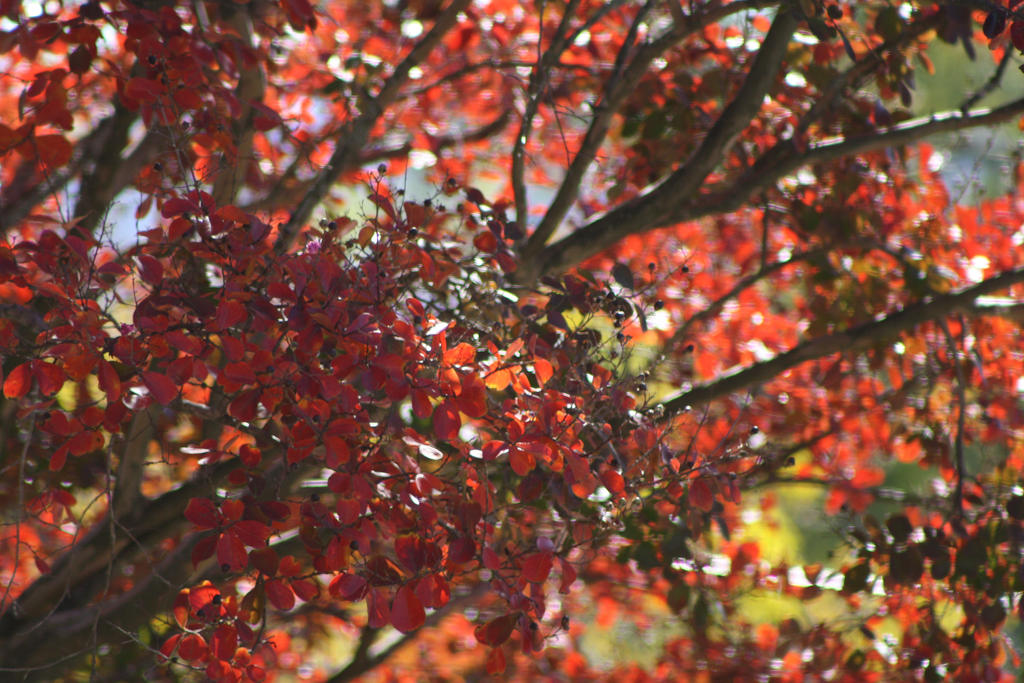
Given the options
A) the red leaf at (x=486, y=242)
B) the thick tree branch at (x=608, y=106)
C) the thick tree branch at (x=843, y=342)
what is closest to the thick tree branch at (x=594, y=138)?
the thick tree branch at (x=608, y=106)

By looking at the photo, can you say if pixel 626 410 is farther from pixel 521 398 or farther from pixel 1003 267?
pixel 1003 267

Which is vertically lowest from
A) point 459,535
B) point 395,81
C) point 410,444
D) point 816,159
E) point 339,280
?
point 459,535

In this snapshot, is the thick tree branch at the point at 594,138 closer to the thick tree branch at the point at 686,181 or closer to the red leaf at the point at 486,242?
the thick tree branch at the point at 686,181

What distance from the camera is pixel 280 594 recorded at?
166cm

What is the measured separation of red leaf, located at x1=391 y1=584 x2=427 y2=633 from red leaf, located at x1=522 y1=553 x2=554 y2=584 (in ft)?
0.63

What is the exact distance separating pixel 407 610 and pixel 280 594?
0.28m

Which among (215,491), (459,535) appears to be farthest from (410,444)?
(215,491)

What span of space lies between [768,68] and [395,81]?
3.42ft

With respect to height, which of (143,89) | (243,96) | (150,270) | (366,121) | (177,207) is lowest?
(150,270)

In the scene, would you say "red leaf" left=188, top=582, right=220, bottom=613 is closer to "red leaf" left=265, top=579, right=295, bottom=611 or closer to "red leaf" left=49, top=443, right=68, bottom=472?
"red leaf" left=265, top=579, right=295, bottom=611

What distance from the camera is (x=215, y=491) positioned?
1996 millimetres

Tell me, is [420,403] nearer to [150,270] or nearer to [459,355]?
[459,355]

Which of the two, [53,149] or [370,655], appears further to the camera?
[370,655]

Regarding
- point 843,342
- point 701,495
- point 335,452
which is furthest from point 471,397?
point 843,342
